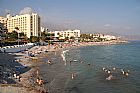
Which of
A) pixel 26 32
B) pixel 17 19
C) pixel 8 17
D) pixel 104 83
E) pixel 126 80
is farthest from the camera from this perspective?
pixel 8 17

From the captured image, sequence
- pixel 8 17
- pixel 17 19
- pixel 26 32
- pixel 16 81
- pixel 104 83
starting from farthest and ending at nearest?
pixel 8 17, pixel 17 19, pixel 26 32, pixel 104 83, pixel 16 81

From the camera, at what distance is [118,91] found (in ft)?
90.9

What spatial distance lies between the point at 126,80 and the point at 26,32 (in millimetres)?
105191

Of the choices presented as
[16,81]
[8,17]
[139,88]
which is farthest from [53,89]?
[8,17]

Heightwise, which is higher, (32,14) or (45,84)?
(32,14)

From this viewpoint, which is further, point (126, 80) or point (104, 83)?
point (126, 80)

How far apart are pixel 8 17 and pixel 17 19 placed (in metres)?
14.5

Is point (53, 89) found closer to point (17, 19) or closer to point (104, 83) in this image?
point (104, 83)

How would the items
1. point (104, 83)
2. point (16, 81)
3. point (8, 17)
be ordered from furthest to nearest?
point (8, 17) → point (104, 83) → point (16, 81)

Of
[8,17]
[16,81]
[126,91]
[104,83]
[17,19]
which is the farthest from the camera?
[8,17]

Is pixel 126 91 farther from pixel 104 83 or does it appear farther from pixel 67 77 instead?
pixel 67 77

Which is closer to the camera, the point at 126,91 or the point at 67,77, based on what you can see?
the point at 126,91

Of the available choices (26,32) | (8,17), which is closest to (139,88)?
(26,32)

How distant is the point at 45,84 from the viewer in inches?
1202
